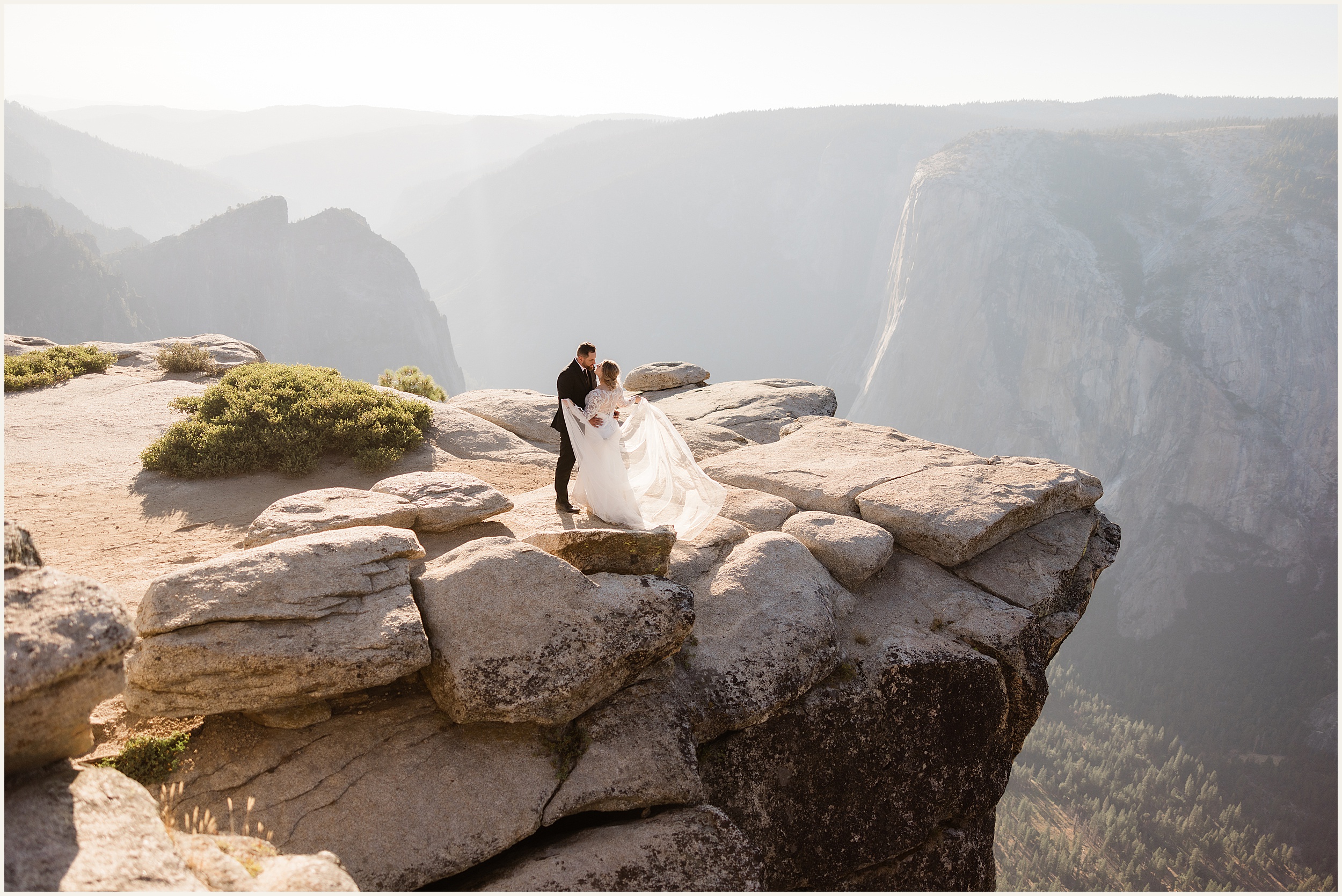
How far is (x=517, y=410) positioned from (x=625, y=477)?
8.39m

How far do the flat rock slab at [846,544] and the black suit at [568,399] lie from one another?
3.65 metres

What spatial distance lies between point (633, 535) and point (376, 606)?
10.1ft

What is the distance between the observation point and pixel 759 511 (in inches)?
462

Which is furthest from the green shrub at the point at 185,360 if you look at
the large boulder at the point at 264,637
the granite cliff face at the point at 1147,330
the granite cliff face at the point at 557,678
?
the granite cliff face at the point at 1147,330

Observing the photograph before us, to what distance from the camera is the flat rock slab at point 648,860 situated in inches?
245

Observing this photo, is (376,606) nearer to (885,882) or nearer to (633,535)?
(633,535)

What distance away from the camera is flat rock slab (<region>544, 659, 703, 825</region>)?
7008 mm

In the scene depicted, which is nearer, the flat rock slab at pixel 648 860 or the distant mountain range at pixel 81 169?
the flat rock slab at pixel 648 860

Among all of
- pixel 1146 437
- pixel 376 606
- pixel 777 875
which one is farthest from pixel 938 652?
pixel 1146 437

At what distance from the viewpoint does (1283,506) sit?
87125mm

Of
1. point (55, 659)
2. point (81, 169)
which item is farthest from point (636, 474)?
point (81, 169)

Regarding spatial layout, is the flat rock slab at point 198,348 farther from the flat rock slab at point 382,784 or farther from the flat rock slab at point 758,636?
the flat rock slab at point 758,636

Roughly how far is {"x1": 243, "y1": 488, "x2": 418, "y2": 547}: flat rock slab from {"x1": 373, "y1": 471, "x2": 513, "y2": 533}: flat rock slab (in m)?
0.17

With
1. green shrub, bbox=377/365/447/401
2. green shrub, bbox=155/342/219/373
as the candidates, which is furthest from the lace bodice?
green shrub, bbox=155/342/219/373
